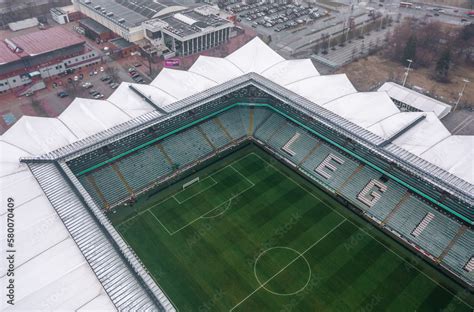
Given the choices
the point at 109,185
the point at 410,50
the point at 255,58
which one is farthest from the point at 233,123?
the point at 410,50

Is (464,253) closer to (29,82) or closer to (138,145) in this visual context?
(138,145)

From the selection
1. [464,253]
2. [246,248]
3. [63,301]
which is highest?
[63,301]

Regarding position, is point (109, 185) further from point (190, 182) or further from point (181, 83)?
point (181, 83)

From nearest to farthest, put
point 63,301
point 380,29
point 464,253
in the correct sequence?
point 63,301
point 464,253
point 380,29

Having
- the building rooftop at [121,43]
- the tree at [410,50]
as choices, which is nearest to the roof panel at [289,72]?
the tree at [410,50]

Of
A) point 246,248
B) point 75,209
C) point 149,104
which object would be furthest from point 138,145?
point 246,248

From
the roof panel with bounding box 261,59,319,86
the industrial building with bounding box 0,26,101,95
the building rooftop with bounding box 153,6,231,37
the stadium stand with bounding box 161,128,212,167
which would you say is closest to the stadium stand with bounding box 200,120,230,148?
the stadium stand with bounding box 161,128,212,167

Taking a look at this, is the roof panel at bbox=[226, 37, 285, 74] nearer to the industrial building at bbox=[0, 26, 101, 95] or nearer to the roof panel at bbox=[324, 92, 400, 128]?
the roof panel at bbox=[324, 92, 400, 128]

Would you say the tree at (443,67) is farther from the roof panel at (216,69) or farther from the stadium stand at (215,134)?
the stadium stand at (215,134)
